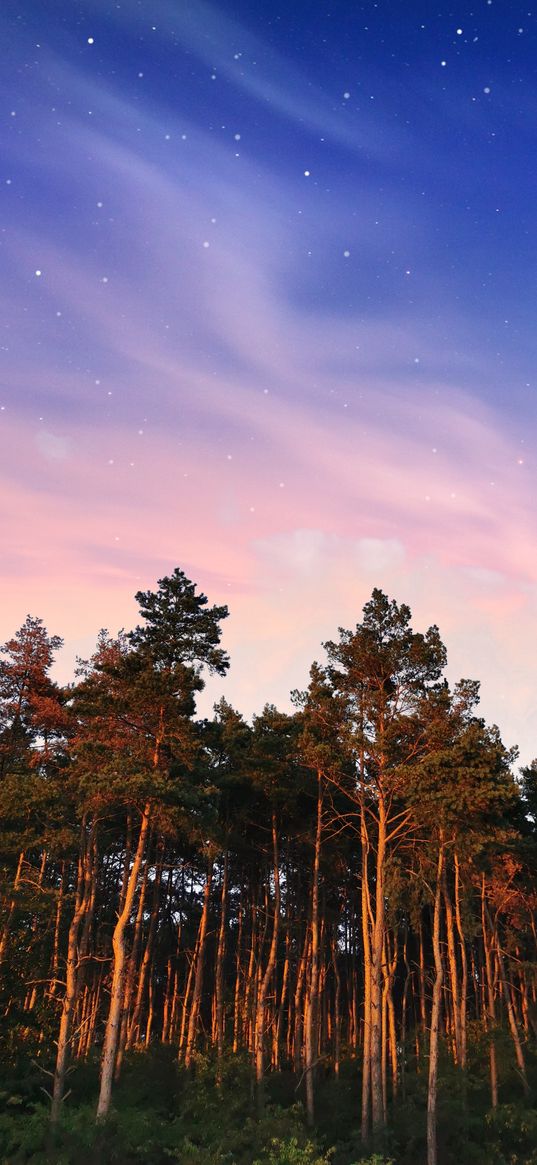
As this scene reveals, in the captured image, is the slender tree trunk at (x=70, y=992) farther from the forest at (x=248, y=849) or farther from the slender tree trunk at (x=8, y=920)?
the slender tree trunk at (x=8, y=920)

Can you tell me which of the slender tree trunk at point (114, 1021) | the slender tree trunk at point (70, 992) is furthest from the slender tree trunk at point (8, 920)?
the slender tree trunk at point (114, 1021)

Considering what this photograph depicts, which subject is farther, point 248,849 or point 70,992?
point 248,849

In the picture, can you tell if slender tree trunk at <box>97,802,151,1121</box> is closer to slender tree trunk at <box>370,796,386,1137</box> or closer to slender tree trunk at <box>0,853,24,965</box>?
slender tree trunk at <box>0,853,24,965</box>

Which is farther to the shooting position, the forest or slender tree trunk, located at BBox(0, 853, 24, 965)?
slender tree trunk, located at BBox(0, 853, 24, 965)

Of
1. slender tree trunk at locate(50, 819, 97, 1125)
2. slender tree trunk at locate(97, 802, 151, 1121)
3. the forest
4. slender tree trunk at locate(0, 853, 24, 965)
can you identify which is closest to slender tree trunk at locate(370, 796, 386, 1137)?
the forest

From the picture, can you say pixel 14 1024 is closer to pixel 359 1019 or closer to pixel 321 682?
pixel 321 682

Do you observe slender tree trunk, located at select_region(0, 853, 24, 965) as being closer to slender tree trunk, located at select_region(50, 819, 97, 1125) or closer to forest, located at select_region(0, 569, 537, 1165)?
forest, located at select_region(0, 569, 537, 1165)

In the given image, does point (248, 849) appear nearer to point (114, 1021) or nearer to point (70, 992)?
point (70, 992)

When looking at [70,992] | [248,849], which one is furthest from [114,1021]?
[248,849]

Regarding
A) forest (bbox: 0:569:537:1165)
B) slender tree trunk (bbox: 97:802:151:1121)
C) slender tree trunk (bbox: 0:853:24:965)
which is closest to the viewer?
slender tree trunk (bbox: 97:802:151:1121)

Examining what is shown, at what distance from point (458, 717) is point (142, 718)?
9917 millimetres

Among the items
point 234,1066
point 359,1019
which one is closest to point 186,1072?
point 234,1066

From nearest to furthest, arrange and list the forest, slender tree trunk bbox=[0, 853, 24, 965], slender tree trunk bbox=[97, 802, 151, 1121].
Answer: slender tree trunk bbox=[97, 802, 151, 1121]
the forest
slender tree trunk bbox=[0, 853, 24, 965]

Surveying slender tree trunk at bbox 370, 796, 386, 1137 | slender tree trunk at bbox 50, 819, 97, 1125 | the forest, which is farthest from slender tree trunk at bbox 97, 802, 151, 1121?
slender tree trunk at bbox 370, 796, 386, 1137
